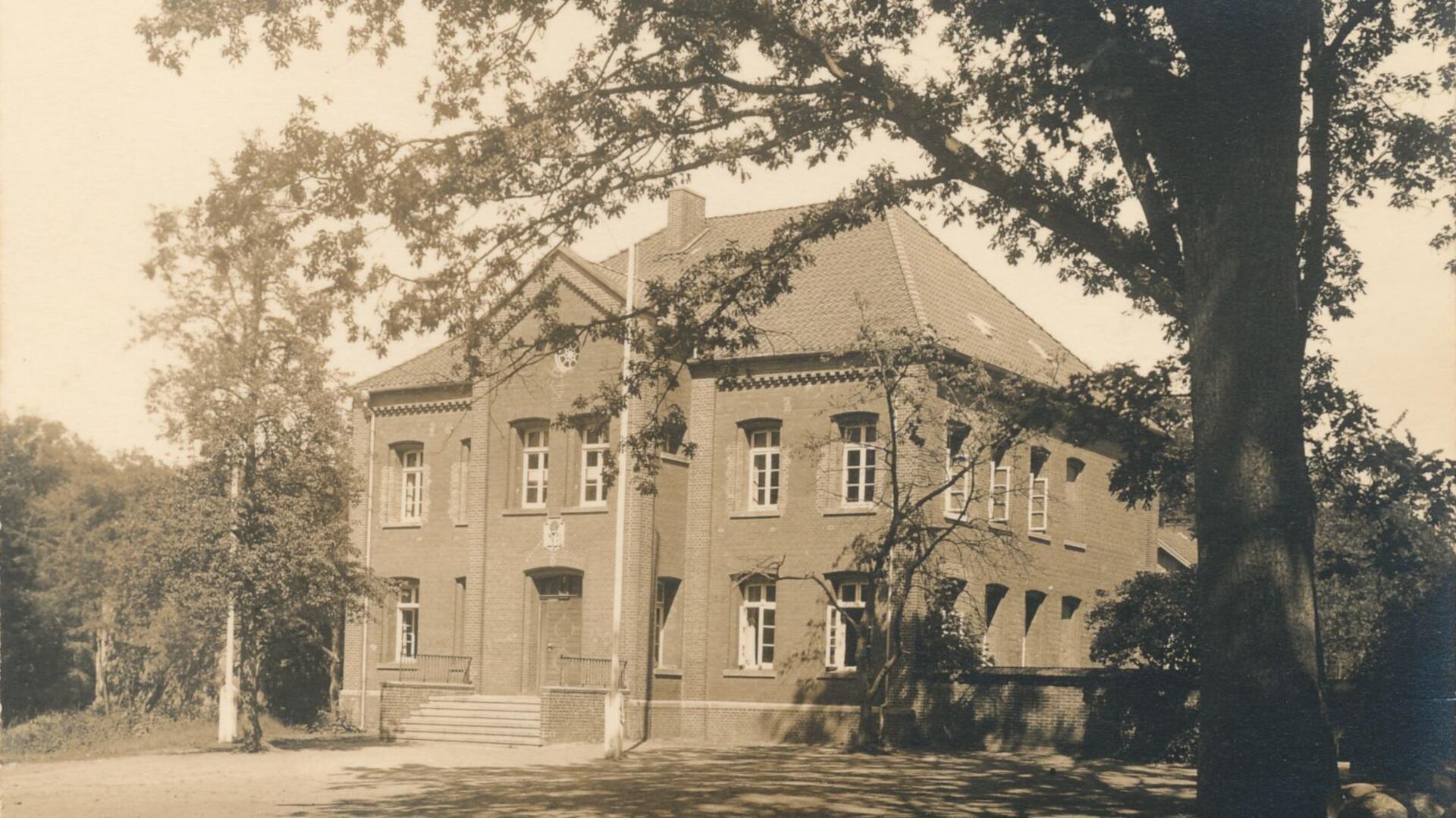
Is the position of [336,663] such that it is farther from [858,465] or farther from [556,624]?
[858,465]

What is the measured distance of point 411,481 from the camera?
1379 inches

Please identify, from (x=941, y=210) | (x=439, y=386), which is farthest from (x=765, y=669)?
(x=941, y=210)

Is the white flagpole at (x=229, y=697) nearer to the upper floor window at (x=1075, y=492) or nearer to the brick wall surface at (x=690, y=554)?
the brick wall surface at (x=690, y=554)

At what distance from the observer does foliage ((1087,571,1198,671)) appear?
23.0 meters

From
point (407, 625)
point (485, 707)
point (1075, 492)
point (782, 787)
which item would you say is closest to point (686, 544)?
point (485, 707)

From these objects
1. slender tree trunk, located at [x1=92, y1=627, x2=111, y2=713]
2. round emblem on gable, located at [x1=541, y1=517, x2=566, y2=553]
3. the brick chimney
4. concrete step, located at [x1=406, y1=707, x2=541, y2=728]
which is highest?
the brick chimney

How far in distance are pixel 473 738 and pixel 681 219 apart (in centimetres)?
1337

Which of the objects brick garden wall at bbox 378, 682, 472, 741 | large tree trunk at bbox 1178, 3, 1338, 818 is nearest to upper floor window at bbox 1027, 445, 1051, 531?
brick garden wall at bbox 378, 682, 472, 741

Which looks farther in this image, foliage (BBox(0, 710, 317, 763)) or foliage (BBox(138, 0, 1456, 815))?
foliage (BBox(0, 710, 317, 763))

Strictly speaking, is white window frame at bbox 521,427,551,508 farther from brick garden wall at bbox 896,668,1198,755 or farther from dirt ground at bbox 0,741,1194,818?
brick garden wall at bbox 896,668,1198,755

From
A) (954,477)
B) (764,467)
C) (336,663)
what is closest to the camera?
(954,477)

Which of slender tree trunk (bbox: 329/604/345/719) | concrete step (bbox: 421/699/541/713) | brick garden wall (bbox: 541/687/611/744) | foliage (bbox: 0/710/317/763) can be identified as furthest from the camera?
slender tree trunk (bbox: 329/604/345/719)

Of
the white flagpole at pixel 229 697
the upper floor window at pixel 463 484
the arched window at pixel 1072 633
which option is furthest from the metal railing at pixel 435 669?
the arched window at pixel 1072 633

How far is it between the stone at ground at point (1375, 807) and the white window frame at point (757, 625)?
16499 millimetres
